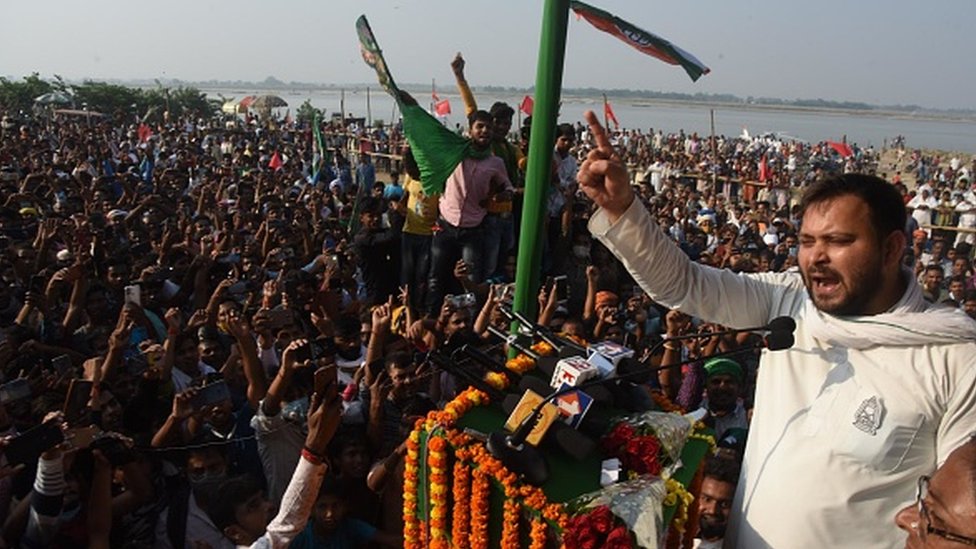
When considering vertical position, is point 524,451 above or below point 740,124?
below

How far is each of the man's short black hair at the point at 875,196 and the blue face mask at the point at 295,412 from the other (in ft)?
8.98

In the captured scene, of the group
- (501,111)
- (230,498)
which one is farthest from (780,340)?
(501,111)

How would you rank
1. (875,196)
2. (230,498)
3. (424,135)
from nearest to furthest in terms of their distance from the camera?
(875,196), (230,498), (424,135)

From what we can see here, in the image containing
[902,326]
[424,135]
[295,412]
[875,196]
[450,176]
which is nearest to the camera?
[902,326]

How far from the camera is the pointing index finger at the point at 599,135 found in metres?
2.02

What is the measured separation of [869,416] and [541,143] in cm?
135

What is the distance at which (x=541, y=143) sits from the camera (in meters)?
2.60

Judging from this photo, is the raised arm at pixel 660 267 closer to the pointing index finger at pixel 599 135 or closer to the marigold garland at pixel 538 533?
the pointing index finger at pixel 599 135

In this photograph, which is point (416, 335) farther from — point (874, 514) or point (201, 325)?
point (874, 514)

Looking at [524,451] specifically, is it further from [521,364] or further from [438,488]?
[521,364]

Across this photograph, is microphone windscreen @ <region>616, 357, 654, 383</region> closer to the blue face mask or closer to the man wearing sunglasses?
the man wearing sunglasses

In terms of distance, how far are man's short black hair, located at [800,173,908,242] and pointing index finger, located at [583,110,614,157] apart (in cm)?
66

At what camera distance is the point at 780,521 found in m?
2.12

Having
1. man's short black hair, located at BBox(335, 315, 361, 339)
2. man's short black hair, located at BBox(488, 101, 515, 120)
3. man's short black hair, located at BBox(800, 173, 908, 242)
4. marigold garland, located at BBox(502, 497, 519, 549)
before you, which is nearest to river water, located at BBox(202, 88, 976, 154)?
man's short black hair, located at BBox(488, 101, 515, 120)
